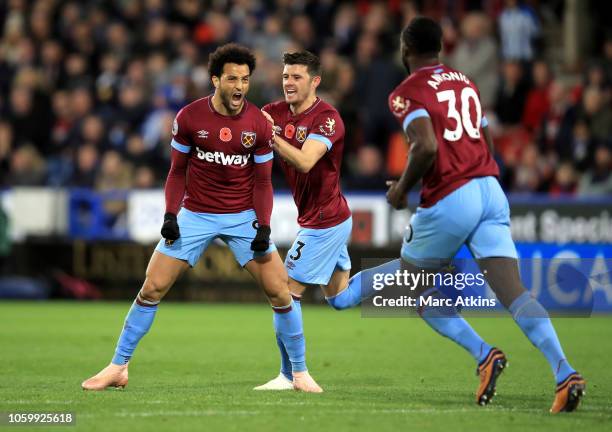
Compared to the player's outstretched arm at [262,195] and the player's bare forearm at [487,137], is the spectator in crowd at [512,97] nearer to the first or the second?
the player's outstretched arm at [262,195]

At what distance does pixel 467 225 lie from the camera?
754cm

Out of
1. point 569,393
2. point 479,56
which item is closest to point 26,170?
point 479,56

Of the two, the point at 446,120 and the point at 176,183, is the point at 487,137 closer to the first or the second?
the point at 446,120

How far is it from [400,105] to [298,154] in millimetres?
1190

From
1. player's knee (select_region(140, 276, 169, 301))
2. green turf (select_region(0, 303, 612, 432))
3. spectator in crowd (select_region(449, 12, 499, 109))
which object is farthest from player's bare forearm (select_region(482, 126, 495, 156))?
spectator in crowd (select_region(449, 12, 499, 109))

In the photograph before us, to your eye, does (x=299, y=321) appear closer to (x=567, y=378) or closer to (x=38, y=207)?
(x=567, y=378)

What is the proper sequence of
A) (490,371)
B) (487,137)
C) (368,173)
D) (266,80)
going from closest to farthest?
(490,371), (487,137), (368,173), (266,80)

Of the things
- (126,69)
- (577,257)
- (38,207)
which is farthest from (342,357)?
(126,69)

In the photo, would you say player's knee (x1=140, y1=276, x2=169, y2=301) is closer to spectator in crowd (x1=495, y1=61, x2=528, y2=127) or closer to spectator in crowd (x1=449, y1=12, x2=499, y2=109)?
spectator in crowd (x1=495, y1=61, x2=528, y2=127)

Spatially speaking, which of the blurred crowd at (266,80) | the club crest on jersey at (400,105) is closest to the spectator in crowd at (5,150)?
the blurred crowd at (266,80)

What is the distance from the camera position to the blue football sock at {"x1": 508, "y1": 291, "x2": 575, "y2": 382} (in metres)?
7.29

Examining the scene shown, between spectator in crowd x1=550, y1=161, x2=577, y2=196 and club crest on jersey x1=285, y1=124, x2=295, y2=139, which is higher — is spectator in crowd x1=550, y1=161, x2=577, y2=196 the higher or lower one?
the lower one

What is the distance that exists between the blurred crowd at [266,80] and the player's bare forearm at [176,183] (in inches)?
350

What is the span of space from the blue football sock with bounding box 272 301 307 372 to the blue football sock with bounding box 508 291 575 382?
1.90 metres
